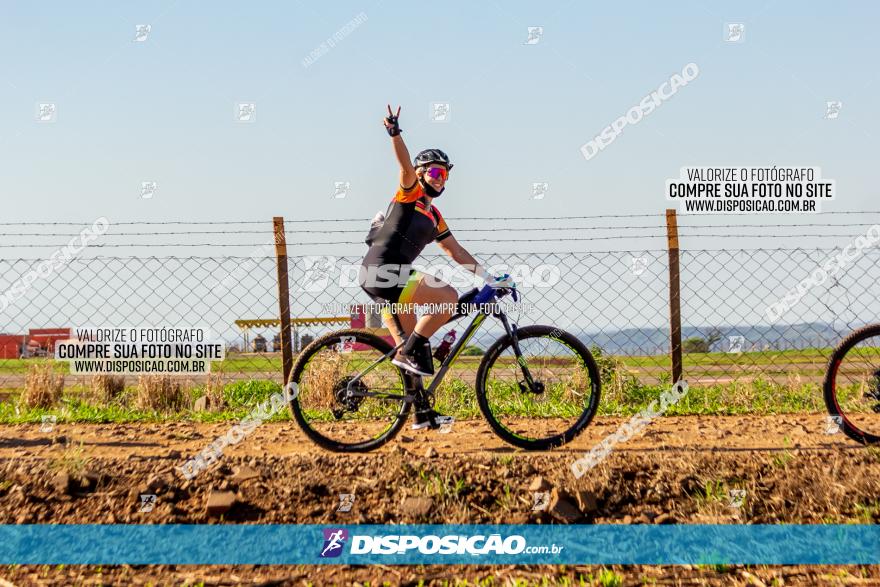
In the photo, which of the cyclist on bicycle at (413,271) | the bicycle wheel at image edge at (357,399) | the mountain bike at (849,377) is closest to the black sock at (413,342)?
the cyclist on bicycle at (413,271)

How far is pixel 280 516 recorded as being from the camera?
4176 mm

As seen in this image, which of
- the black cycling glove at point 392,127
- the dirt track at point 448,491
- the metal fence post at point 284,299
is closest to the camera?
Result: the dirt track at point 448,491

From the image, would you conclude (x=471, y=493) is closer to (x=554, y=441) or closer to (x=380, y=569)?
(x=380, y=569)

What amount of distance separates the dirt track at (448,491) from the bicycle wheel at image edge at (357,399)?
17cm

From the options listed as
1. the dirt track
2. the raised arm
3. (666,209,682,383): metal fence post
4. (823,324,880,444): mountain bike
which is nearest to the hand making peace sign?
the raised arm

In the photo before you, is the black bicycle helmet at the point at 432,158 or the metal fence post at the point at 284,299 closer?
the black bicycle helmet at the point at 432,158

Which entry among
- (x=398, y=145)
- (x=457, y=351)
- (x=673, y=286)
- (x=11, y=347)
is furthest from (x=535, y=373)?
(x=11, y=347)

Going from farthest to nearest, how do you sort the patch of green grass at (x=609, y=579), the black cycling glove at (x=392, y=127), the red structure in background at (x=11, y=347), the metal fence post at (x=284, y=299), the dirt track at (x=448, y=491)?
the red structure in background at (x=11, y=347) < the metal fence post at (x=284, y=299) < the black cycling glove at (x=392, y=127) < the dirt track at (x=448, y=491) < the patch of green grass at (x=609, y=579)

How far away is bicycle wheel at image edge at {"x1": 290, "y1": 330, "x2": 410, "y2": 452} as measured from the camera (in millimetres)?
5438

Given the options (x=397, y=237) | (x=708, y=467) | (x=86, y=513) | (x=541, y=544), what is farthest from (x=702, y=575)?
(x=86, y=513)

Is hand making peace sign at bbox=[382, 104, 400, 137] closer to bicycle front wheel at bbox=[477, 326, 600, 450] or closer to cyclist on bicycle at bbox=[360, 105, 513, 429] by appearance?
cyclist on bicycle at bbox=[360, 105, 513, 429]

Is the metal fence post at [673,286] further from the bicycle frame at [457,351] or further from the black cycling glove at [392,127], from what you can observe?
the black cycling glove at [392,127]

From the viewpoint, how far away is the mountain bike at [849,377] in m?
5.64

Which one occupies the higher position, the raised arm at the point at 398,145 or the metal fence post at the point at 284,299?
the raised arm at the point at 398,145
